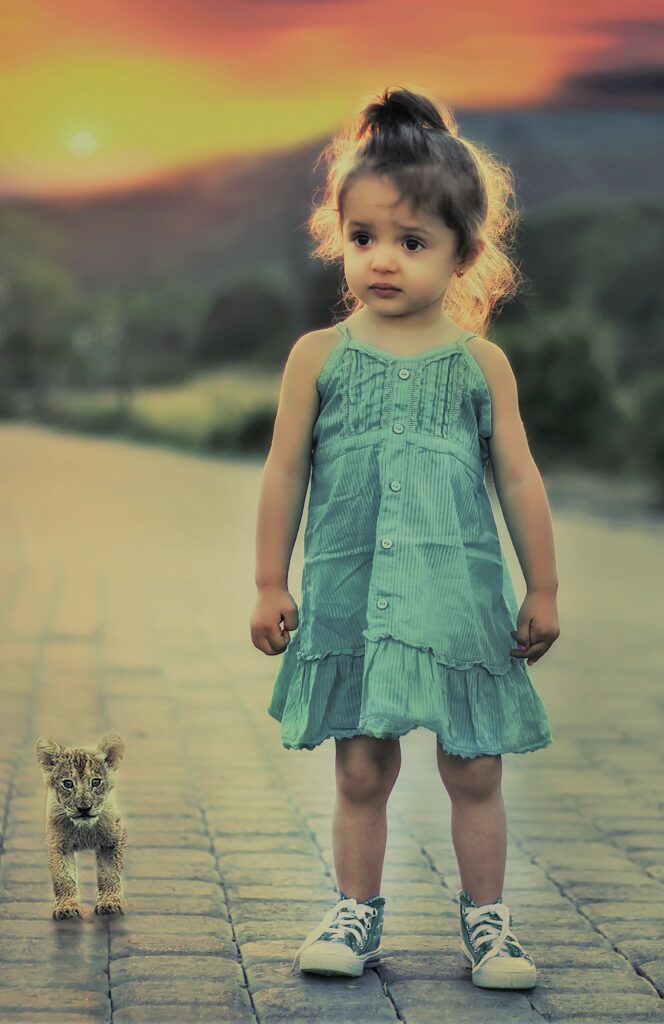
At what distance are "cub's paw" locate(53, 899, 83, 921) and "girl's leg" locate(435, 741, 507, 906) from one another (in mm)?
864

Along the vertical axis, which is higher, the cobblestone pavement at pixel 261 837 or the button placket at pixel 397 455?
the button placket at pixel 397 455

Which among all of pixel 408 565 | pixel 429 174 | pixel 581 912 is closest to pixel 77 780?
pixel 408 565

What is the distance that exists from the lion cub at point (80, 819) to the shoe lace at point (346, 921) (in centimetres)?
54

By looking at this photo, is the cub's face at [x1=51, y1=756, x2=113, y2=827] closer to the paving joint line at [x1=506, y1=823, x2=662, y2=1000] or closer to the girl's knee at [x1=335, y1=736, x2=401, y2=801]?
the girl's knee at [x1=335, y1=736, x2=401, y2=801]

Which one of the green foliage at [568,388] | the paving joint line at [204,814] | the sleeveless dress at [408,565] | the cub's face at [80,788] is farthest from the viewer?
the green foliage at [568,388]

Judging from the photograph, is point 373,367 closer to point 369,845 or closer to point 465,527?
point 465,527

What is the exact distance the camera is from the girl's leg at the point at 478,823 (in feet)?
11.1

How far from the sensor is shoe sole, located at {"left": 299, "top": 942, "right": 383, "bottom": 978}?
335 centimetres

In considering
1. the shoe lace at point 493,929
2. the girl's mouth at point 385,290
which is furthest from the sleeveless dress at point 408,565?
the shoe lace at point 493,929

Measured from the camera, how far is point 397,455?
333 centimetres

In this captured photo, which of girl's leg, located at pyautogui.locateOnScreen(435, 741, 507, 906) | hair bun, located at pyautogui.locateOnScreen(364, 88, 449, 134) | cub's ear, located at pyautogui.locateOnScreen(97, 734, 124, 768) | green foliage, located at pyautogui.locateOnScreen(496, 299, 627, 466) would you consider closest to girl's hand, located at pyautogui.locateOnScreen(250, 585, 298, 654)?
girl's leg, located at pyautogui.locateOnScreen(435, 741, 507, 906)

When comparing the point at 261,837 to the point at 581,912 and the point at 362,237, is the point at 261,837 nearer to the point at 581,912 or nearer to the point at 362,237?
the point at 581,912

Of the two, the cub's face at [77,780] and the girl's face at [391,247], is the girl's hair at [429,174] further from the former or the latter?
the cub's face at [77,780]

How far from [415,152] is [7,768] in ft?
8.90
